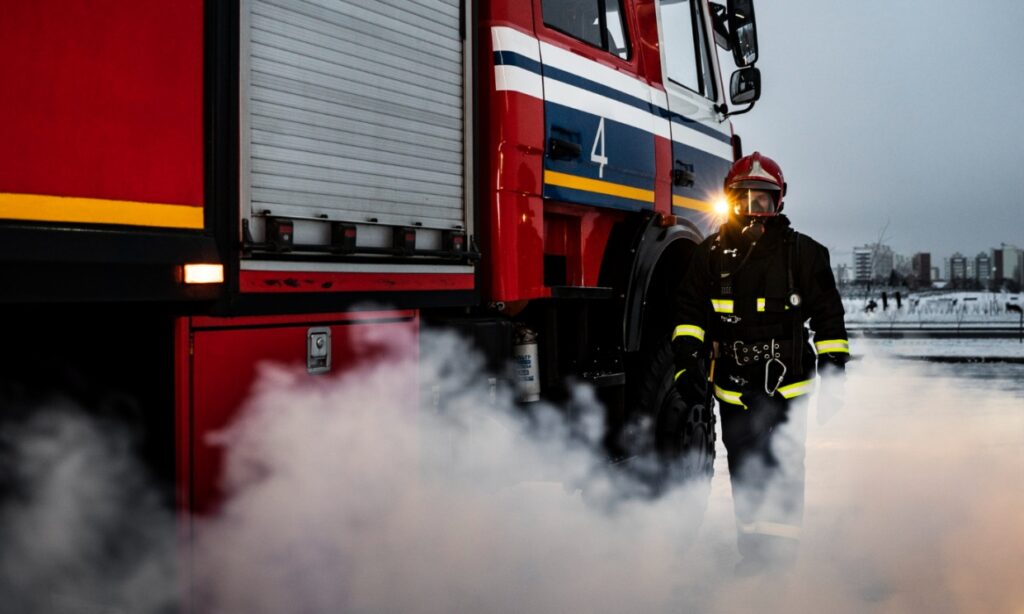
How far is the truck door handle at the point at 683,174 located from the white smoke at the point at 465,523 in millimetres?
1414

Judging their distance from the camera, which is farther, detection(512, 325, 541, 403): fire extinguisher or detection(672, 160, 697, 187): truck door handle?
detection(672, 160, 697, 187): truck door handle

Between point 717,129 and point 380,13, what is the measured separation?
2964 millimetres

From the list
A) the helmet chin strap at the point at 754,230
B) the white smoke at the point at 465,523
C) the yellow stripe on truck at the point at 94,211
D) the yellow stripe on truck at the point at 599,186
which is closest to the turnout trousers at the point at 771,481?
the white smoke at the point at 465,523

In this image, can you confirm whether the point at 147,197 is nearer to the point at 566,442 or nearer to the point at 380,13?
the point at 380,13

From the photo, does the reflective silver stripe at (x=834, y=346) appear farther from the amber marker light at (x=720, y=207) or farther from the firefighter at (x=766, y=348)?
the amber marker light at (x=720, y=207)

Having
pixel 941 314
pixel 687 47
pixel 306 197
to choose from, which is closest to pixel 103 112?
pixel 306 197

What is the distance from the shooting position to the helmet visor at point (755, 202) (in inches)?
163

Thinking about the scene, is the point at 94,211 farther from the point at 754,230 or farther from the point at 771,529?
the point at 771,529

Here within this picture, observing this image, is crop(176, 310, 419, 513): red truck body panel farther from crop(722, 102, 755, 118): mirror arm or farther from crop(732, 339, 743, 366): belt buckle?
crop(722, 102, 755, 118): mirror arm

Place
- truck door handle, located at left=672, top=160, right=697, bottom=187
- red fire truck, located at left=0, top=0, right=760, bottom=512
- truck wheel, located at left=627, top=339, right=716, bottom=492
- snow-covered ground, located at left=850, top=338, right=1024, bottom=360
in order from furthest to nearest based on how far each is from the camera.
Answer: snow-covered ground, located at left=850, top=338, right=1024, bottom=360 < truck door handle, located at left=672, top=160, right=697, bottom=187 < truck wheel, located at left=627, top=339, right=716, bottom=492 < red fire truck, located at left=0, top=0, right=760, bottom=512

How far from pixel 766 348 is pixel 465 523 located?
1.48 metres

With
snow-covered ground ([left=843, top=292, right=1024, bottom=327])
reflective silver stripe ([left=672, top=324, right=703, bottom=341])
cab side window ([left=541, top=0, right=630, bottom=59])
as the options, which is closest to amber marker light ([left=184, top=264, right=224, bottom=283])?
cab side window ([left=541, top=0, right=630, bottom=59])

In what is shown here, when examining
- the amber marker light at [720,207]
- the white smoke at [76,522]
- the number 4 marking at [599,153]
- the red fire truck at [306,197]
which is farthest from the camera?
the amber marker light at [720,207]

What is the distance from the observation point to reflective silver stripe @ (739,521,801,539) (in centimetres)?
408
